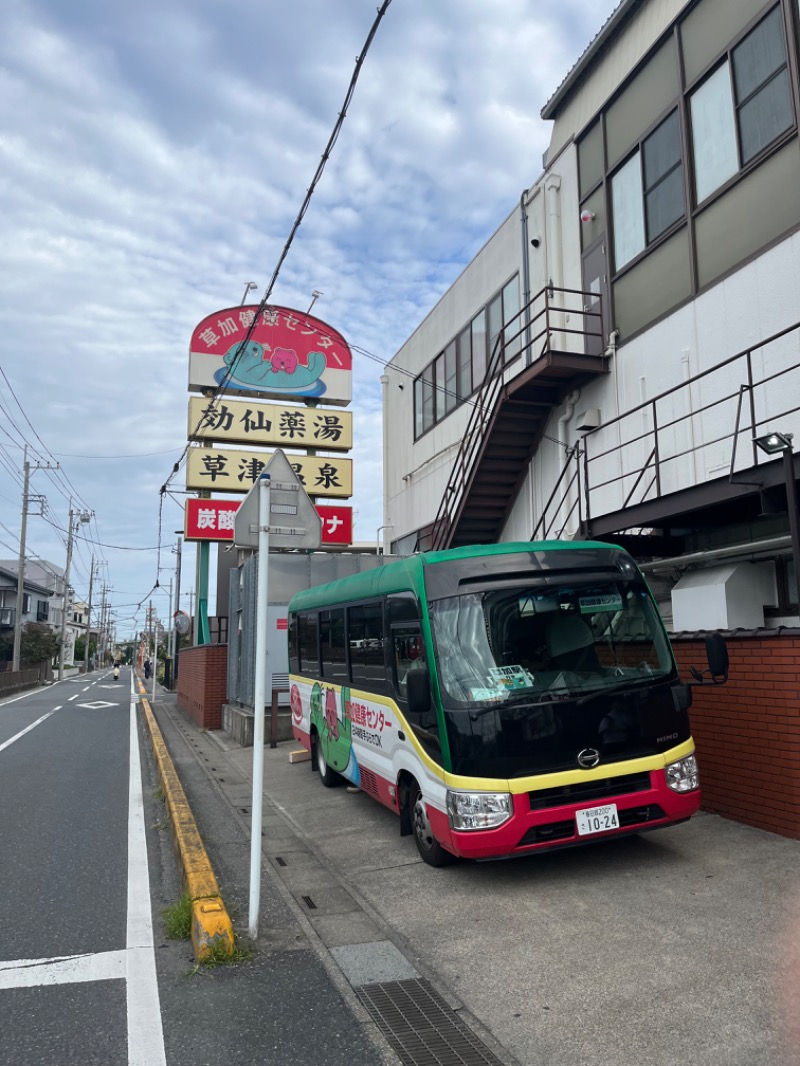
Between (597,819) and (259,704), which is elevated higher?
(259,704)

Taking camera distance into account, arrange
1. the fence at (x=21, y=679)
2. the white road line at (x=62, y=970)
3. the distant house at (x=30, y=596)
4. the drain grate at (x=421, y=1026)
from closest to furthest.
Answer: the drain grate at (x=421, y=1026) → the white road line at (x=62, y=970) → the fence at (x=21, y=679) → the distant house at (x=30, y=596)

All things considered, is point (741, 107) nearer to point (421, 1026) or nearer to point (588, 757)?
point (588, 757)

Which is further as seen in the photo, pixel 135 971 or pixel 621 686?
pixel 621 686

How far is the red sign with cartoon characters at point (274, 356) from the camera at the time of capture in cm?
1992

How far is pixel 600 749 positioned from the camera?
525 centimetres

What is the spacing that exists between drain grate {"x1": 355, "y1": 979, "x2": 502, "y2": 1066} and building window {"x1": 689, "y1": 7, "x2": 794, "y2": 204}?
29.7 ft

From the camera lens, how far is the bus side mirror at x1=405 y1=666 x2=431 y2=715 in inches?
211

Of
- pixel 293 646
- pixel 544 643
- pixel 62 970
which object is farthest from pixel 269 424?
pixel 62 970

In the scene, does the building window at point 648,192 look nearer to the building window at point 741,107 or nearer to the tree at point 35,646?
the building window at point 741,107

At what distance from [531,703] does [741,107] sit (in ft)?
26.2

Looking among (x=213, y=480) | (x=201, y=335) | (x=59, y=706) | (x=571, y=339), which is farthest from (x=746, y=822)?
(x=59, y=706)

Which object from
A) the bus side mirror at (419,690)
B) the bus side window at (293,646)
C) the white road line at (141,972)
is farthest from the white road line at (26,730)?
the bus side mirror at (419,690)

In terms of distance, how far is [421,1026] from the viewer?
3529 millimetres

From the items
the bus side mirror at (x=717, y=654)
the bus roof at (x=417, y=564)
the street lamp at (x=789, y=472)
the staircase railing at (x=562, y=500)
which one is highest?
the staircase railing at (x=562, y=500)
